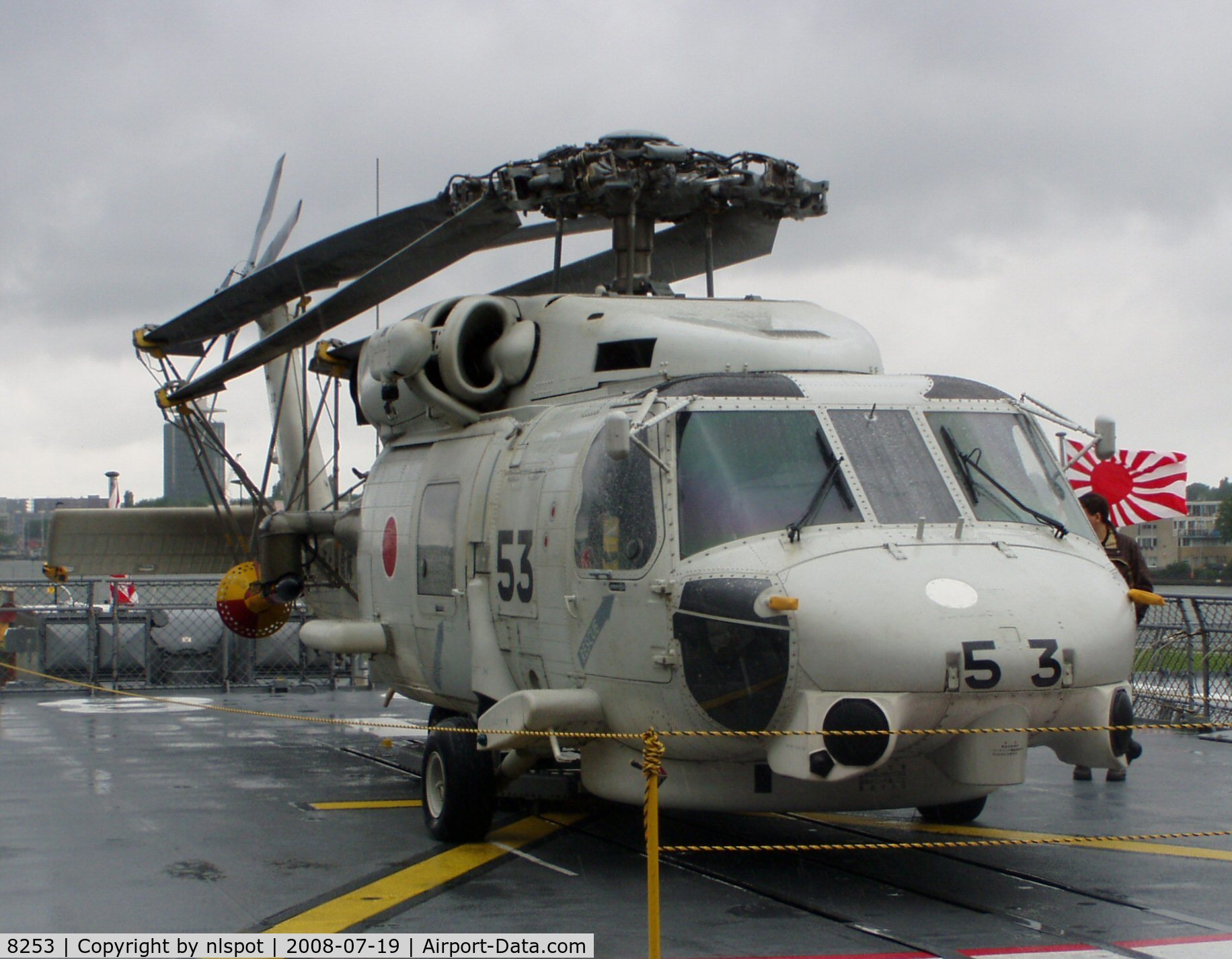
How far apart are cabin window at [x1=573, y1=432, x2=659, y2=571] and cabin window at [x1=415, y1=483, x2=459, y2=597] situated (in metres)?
1.76

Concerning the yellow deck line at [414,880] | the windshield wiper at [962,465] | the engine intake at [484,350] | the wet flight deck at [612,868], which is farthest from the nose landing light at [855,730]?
the engine intake at [484,350]

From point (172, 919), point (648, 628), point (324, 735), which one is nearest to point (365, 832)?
point (172, 919)

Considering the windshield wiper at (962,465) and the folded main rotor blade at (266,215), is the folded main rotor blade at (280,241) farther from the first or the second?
the windshield wiper at (962,465)

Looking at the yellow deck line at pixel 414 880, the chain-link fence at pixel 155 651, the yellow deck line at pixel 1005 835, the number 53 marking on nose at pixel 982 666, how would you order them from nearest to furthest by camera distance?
the number 53 marking on nose at pixel 982 666 < the yellow deck line at pixel 414 880 < the yellow deck line at pixel 1005 835 < the chain-link fence at pixel 155 651

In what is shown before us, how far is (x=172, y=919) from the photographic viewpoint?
23.1ft

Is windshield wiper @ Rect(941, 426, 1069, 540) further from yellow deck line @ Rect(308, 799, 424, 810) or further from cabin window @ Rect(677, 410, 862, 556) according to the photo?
yellow deck line @ Rect(308, 799, 424, 810)

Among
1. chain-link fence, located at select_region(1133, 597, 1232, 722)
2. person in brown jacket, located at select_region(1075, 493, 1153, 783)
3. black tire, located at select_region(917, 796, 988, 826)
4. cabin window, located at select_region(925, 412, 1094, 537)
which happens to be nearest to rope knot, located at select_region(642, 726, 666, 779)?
cabin window, located at select_region(925, 412, 1094, 537)

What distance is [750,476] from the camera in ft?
24.7

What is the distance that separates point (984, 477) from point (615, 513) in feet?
6.55

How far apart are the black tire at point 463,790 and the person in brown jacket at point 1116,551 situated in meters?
4.69

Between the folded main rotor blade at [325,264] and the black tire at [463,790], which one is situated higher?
the folded main rotor blade at [325,264]

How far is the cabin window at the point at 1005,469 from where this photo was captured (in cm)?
767

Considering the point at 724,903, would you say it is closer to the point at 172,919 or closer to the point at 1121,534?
the point at 172,919

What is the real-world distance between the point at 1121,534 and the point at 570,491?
17.8 ft
